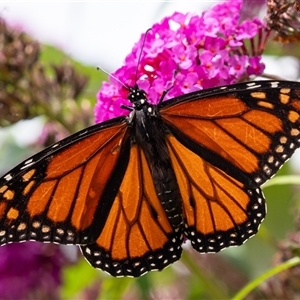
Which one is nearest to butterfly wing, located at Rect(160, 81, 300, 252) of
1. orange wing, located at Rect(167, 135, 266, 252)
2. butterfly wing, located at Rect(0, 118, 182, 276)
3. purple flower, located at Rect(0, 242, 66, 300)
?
orange wing, located at Rect(167, 135, 266, 252)

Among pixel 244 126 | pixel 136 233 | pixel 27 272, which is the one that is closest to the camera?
pixel 244 126

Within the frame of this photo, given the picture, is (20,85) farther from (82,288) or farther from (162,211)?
(82,288)

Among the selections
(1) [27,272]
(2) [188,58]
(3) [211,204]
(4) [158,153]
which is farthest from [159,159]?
(1) [27,272]

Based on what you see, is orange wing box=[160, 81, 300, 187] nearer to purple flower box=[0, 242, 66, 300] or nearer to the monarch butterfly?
the monarch butterfly

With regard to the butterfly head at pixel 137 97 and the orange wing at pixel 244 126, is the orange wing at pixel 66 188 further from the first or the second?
the orange wing at pixel 244 126

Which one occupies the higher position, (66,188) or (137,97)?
(137,97)

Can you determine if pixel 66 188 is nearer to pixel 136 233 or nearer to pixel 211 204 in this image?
pixel 136 233
